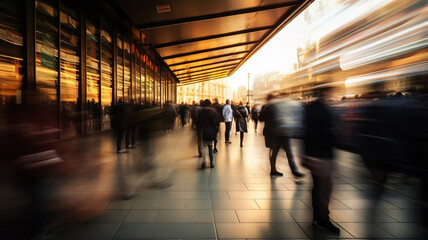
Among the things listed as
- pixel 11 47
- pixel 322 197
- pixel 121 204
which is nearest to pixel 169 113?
pixel 11 47

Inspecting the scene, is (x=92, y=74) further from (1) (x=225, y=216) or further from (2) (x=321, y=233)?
(2) (x=321, y=233)

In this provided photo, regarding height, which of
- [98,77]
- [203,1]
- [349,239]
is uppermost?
[203,1]

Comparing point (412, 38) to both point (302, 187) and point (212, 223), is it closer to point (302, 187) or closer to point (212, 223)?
point (302, 187)

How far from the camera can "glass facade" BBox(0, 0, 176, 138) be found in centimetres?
727

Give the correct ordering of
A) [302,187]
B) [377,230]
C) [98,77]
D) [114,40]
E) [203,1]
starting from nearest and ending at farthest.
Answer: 1. [377,230]
2. [302,187]
3. [203,1]
4. [98,77]
5. [114,40]

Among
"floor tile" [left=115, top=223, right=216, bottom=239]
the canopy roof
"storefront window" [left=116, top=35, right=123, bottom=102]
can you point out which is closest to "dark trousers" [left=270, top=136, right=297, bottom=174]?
"floor tile" [left=115, top=223, right=216, bottom=239]

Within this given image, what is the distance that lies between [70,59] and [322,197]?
10476 mm

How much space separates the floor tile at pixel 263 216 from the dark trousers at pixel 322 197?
1.23ft

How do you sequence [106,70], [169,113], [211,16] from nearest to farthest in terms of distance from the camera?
[211,16] → [106,70] → [169,113]

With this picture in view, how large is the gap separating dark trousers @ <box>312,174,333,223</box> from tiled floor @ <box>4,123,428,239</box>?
18cm

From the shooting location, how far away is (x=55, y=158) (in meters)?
3.10

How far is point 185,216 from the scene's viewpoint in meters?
3.58

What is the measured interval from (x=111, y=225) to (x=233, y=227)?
4.90 feet

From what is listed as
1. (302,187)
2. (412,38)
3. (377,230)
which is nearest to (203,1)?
(412,38)
